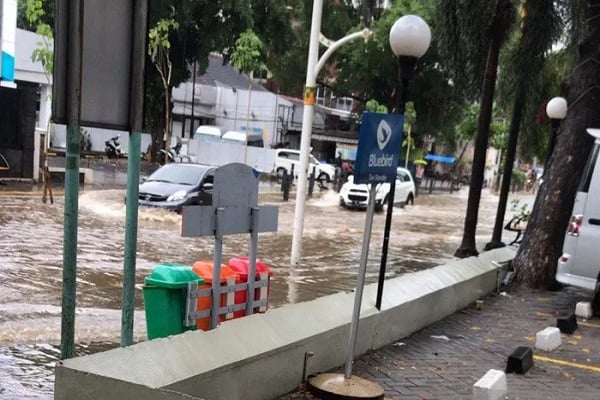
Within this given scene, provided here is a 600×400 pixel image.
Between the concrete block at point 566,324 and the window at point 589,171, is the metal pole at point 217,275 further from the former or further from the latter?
the window at point 589,171

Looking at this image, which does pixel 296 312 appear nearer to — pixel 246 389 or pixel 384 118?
pixel 246 389

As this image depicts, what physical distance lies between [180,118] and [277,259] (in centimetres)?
3572

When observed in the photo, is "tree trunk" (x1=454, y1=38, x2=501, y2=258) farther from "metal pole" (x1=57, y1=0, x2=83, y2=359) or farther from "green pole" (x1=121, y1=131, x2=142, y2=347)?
"metal pole" (x1=57, y1=0, x2=83, y2=359)

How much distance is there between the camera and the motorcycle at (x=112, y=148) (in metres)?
35.5

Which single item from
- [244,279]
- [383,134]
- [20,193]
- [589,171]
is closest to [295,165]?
[20,193]

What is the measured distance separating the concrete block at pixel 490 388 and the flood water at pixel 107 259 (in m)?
3.26

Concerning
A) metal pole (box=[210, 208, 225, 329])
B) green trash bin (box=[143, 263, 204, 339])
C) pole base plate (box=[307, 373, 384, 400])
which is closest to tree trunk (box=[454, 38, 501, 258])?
pole base plate (box=[307, 373, 384, 400])

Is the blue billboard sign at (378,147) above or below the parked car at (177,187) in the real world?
above

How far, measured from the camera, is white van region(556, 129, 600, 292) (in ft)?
28.2

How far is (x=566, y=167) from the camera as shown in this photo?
10391mm

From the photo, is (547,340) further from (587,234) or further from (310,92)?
(310,92)

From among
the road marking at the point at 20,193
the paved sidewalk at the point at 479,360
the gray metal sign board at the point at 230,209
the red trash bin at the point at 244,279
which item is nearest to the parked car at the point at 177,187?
the road marking at the point at 20,193

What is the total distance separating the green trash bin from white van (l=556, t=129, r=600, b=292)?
6.04 meters

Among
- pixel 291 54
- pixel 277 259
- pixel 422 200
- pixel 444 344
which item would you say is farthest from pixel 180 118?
pixel 444 344
